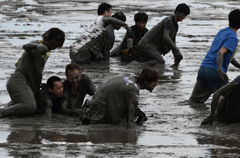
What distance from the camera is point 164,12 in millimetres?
20734

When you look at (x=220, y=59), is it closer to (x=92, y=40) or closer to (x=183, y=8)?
(x=183, y=8)

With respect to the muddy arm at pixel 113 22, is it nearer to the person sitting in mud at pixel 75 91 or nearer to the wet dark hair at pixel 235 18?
the person sitting in mud at pixel 75 91

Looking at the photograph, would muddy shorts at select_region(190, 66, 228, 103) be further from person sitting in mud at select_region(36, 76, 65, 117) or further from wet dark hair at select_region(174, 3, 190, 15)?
wet dark hair at select_region(174, 3, 190, 15)

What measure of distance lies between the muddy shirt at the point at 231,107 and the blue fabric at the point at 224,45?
654 millimetres

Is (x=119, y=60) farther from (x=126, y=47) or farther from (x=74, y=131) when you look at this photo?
(x=74, y=131)

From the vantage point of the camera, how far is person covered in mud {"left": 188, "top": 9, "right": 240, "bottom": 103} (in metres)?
6.41

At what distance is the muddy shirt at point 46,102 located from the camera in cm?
648

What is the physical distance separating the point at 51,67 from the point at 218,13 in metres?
11.9

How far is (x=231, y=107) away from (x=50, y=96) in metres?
2.36

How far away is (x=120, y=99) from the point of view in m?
6.00

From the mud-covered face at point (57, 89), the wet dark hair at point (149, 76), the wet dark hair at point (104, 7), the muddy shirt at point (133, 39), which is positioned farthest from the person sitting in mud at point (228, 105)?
the muddy shirt at point (133, 39)

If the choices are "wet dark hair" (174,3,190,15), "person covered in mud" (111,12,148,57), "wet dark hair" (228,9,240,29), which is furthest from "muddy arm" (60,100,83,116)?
"person covered in mud" (111,12,148,57)

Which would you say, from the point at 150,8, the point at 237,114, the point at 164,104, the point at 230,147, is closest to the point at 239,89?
the point at 237,114

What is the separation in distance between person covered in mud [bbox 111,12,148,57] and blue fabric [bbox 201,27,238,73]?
13.2ft
